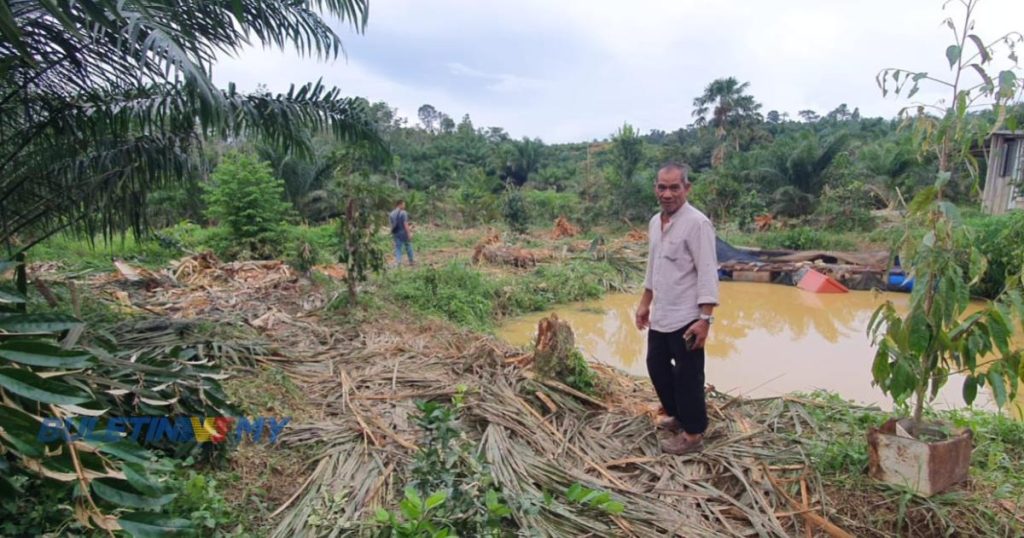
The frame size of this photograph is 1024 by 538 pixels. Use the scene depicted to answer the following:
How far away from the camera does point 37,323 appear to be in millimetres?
Answer: 1541

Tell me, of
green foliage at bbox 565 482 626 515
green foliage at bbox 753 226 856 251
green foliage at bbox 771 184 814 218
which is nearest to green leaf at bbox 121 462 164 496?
green foliage at bbox 565 482 626 515

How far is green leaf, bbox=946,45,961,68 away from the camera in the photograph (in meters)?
2.03

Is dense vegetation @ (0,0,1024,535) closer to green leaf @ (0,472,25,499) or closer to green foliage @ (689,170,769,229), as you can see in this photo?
green leaf @ (0,472,25,499)

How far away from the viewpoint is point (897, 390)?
214cm

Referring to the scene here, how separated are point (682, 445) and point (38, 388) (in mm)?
2466

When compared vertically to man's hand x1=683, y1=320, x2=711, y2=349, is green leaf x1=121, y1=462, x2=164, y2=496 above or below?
below

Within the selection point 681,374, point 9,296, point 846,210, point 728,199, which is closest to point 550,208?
point 728,199

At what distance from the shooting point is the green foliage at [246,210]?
29.8 ft

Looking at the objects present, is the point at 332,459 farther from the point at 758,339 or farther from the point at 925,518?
the point at 758,339

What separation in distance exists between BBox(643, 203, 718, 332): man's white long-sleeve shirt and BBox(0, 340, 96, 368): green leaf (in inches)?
87.1

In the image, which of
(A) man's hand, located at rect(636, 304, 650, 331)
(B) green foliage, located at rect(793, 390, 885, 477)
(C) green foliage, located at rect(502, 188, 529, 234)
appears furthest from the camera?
(C) green foliage, located at rect(502, 188, 529, 234)

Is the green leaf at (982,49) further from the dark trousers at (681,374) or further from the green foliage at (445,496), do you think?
the green foliage at (445,496)

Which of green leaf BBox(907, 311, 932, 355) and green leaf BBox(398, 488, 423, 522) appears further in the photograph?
green leaf BBox(907, 311, 932, 355)

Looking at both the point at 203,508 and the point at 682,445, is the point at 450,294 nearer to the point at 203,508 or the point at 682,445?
the point at 682,445
